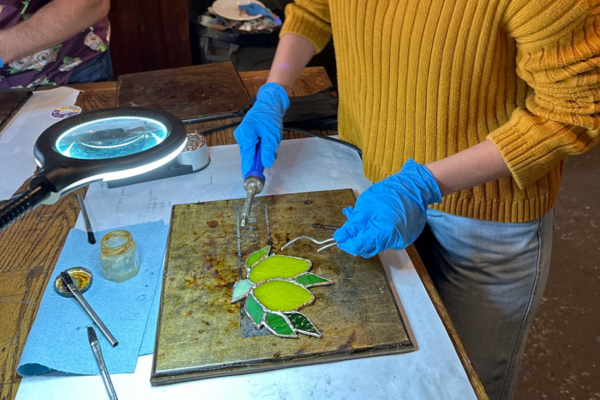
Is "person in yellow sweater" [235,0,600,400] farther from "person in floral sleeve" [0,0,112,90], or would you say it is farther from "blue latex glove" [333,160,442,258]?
"person in floral sleeve" [0,0,112,90]

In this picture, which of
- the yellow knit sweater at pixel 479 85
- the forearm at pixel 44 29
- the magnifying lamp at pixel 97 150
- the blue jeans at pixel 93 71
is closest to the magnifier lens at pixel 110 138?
the magnifying lamp at pixel 97 150

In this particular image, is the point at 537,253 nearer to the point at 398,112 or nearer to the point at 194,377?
the point at 398,112

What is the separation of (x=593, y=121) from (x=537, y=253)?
0.32 m

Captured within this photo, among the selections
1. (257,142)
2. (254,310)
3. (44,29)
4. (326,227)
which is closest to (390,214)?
(326,227)

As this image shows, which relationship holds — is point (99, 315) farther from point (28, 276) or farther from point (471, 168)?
point (471, 168)

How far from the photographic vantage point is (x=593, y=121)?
30.1 inches

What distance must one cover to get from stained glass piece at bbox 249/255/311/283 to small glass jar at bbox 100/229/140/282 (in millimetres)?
210

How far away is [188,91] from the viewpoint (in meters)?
1.47

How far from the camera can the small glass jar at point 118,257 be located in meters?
0.82

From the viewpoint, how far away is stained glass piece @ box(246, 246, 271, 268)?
2.75ft

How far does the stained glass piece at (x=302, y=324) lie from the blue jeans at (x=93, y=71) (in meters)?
1.26

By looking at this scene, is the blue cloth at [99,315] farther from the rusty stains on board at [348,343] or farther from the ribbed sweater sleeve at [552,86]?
the ribbed sweater sleeve at [552,86]

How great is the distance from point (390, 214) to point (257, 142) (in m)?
0.38

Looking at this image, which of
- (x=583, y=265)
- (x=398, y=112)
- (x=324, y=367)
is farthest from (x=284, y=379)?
(x=583, y=265)
